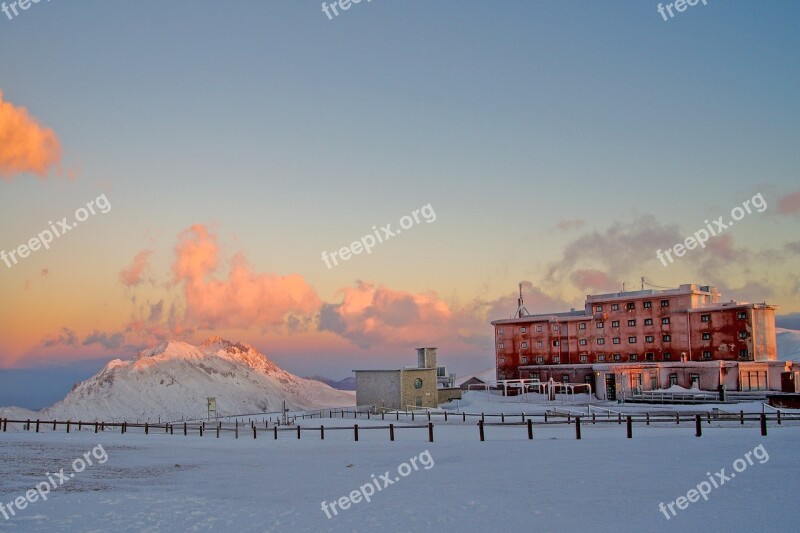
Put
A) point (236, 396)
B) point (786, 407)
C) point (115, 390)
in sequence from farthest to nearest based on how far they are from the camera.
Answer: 1. point (236, 396)
2. point (115, 390)
3. point (786, 407)

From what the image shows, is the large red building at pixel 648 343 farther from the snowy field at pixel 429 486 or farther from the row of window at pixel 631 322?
the snowy field at pixel 429 486

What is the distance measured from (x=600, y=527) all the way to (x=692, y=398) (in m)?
49.7

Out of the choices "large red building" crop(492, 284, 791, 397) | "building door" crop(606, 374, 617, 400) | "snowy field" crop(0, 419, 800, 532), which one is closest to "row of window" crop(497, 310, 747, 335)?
"large red building" crop(492, 284, 791, 397)

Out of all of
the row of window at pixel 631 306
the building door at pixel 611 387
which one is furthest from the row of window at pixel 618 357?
the building door at pixel 611 387

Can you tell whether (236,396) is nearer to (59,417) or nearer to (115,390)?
(115,390)

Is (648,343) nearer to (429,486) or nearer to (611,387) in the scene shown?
(611,387)

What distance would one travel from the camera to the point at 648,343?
256ft

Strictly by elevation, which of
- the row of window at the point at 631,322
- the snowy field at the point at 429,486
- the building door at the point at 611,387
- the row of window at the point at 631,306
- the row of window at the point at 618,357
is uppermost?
the row of window at the point at 631,306

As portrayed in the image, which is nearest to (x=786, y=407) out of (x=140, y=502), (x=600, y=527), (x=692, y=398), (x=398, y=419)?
(x=692, y=398)

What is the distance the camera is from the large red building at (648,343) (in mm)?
69312

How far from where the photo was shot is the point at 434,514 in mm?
16031

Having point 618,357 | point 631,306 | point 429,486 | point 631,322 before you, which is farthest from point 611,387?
point 429,486

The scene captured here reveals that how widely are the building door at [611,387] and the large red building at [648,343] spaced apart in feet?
0.32

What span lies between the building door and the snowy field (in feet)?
123
